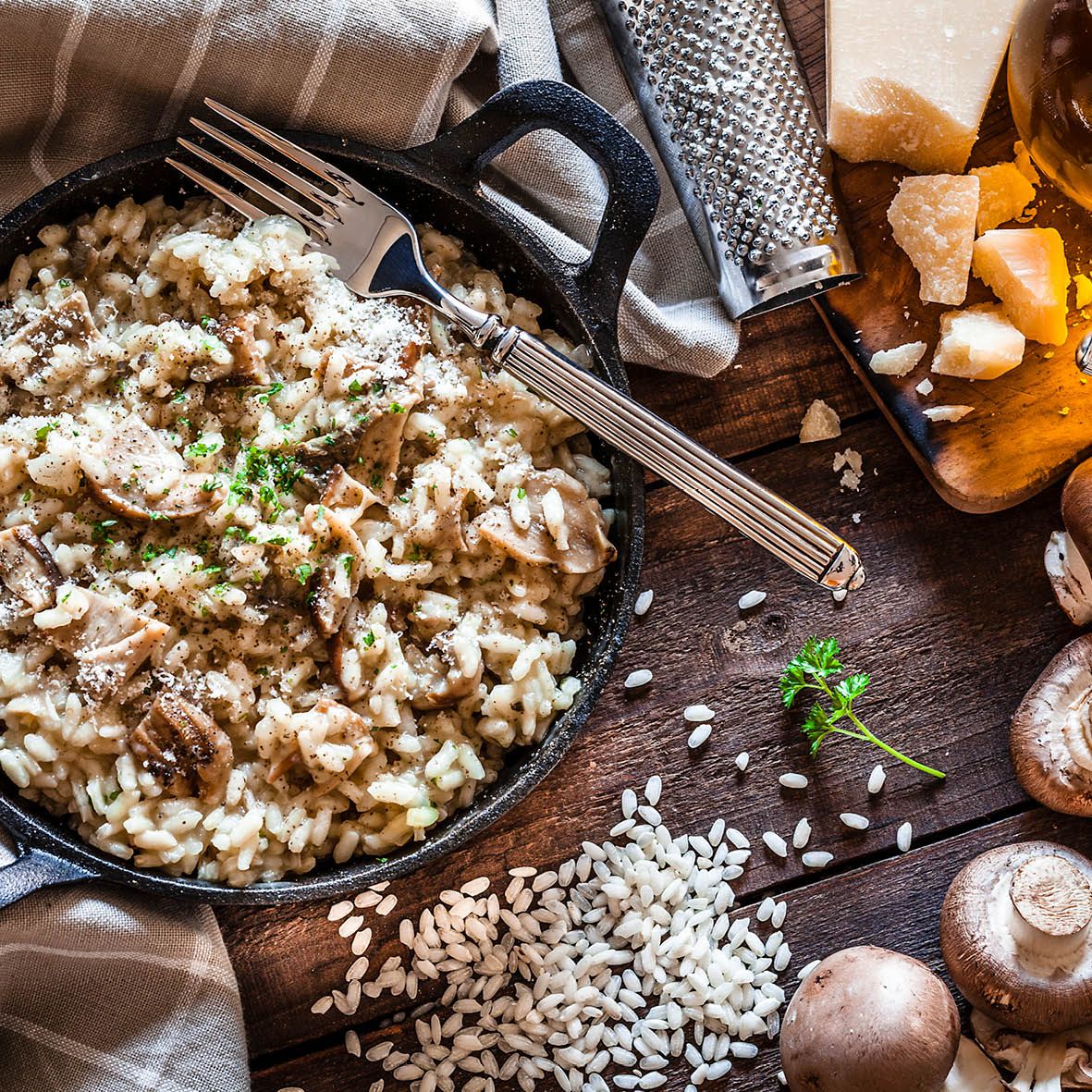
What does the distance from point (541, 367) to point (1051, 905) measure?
5.86 ft

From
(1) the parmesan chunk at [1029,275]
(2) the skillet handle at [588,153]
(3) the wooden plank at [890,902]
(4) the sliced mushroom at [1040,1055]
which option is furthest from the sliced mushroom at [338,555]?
(4) the sliced mushroom at [1040,1055]

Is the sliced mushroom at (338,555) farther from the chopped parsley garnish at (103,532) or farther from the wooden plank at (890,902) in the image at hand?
the wooden plank at (890,902)

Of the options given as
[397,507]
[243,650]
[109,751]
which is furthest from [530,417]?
[109,751]

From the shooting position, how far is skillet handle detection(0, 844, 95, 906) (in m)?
2.37

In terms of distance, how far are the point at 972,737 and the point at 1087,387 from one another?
1.00m

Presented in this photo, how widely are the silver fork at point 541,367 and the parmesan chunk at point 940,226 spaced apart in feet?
2.73

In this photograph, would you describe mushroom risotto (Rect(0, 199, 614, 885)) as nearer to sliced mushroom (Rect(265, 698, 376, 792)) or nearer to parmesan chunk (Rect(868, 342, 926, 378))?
sliced mushroom (Rect(265, 698, 376, 792))

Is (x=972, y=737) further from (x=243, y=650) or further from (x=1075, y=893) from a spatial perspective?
(x=243, y=650)

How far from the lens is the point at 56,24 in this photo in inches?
102

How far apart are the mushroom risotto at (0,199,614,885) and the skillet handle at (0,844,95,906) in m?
0.10

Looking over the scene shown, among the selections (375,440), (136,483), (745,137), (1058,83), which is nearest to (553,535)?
(375,440)

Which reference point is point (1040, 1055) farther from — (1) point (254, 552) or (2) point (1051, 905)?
(1) point (254, 552)

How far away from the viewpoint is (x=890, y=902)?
3082mm

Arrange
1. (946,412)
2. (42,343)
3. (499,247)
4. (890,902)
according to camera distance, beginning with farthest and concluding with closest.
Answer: (890,902) < (946,412) < (499,247) < (42,343)
